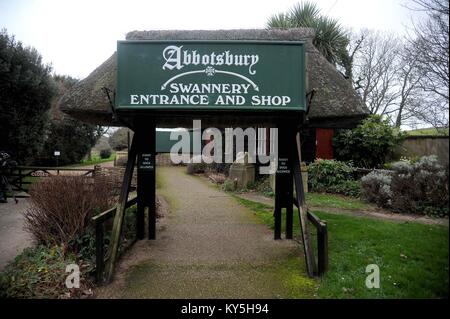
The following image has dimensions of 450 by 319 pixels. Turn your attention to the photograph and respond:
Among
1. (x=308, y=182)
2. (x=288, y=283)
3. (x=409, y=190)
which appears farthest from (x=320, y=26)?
(x=288, y=283)

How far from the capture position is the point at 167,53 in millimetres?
4578

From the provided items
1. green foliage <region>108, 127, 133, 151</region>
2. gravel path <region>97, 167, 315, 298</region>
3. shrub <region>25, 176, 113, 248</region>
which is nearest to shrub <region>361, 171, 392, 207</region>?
gravel path <region>97, 167, 315, 298</region>

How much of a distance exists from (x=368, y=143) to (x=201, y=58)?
11617mm

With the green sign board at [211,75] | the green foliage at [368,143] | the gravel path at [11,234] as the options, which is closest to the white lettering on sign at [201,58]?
the green sign board at [211,75]

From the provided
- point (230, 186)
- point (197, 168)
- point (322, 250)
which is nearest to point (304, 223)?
point (322, 250)

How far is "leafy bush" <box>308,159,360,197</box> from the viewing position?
12703 mm

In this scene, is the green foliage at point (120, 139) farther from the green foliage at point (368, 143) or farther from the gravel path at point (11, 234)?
the gravel path at point (11, 234)

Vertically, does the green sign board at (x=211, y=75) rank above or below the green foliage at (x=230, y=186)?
above

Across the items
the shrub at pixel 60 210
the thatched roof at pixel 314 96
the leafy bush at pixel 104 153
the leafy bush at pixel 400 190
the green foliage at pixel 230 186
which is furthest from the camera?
the leafy bush at pixel 104 153

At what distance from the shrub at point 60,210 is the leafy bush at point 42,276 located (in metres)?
0.46

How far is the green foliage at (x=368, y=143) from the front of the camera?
46.1 ft

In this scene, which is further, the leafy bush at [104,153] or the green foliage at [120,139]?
the leafy bush at [104,153]

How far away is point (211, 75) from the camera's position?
15.0 feet

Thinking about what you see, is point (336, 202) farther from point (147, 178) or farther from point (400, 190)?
point (147, 178)
